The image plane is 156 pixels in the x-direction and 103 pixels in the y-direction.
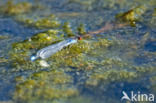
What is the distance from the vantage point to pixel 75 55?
2.83 metres

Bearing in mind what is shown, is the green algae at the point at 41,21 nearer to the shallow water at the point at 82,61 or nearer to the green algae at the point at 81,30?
the shallow water at the point at 82,61

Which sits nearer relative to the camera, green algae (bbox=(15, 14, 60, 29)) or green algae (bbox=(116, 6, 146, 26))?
green algae (bbox=(116, 6, 146, 26))

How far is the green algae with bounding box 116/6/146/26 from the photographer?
3.37m

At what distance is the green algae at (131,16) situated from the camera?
3369 mm

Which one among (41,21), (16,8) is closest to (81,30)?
(41,21)

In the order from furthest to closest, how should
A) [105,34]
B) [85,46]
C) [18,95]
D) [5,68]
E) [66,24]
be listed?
[66,24], [105,34], [85,46], [5,68], [18,95]

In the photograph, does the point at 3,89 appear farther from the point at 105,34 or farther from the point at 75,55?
the point at 105,34

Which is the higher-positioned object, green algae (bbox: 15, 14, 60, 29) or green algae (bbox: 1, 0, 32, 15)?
green algae (bbox: 1, 0, 32, 15)

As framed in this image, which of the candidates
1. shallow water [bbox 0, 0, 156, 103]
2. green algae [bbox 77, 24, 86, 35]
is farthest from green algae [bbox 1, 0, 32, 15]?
green algae [bbox 77, 24, 86, 35]

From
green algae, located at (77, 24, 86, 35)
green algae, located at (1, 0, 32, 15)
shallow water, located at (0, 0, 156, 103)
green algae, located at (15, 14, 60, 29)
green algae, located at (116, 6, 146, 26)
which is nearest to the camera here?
shallow water, located at (0, 0, 156, 103)

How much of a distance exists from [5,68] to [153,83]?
143 cm

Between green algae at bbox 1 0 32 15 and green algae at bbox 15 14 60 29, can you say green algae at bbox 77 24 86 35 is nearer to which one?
green algae at bbox 15 14 60 29

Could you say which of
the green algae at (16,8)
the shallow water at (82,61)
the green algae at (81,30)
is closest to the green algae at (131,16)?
the shallow water at (82,61)

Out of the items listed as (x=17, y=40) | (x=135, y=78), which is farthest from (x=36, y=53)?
(x=135, y=78)
